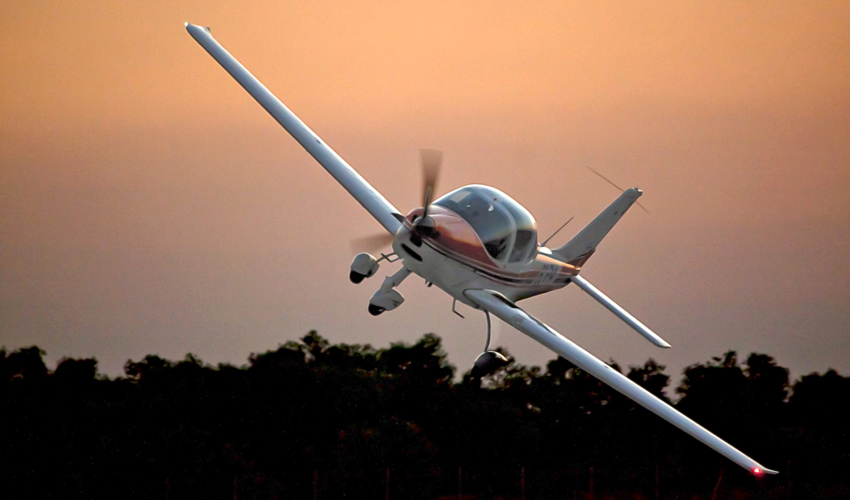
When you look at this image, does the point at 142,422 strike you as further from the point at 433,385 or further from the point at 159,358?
the point at 433,385

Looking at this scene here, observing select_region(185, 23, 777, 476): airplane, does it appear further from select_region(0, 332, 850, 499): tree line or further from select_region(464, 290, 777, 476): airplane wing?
select_region(0, 332, 850, 499): tree line

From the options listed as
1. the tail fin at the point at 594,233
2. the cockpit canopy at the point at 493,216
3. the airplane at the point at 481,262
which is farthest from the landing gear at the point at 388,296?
the tail fin at the point at 594,233

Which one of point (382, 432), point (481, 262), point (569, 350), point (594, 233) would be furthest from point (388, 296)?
point (382, 432)

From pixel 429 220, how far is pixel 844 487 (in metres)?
28.8

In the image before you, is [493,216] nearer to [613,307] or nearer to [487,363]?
[487,363]

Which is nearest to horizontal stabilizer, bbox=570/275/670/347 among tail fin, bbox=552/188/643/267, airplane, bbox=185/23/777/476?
tail fin, bbox=552/188/643/267

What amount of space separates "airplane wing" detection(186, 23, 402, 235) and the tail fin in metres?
6.84

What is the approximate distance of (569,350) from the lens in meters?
23.8

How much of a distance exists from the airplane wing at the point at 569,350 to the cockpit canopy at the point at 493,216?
110cm

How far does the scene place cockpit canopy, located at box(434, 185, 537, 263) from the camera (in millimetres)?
23734

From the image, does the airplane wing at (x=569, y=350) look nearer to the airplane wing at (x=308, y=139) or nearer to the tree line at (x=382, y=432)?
the airplane wing at (x=308, y=139)

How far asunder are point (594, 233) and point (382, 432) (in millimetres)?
13874

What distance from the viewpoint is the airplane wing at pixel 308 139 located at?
26.2m

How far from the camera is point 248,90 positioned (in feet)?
104
